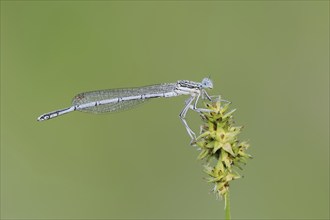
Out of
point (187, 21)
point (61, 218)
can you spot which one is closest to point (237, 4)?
point (187, 21)

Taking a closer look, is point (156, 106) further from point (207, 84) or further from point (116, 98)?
point (207, 84)

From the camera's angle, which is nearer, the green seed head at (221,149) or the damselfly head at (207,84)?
the green seed head at (221,149)

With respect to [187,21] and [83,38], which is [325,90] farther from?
[83,38]

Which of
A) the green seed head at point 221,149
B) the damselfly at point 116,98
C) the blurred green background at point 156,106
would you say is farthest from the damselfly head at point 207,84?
the blurred green background at point 156,106

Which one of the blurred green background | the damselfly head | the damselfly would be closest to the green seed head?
the damselfly head

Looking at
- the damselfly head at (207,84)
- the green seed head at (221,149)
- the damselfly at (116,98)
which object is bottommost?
the green seed head at (221,149)

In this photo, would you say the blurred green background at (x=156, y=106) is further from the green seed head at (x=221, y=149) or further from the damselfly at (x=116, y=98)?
the green seed head at (x=221, y=149)

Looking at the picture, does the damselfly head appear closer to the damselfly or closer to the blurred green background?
the damselfly

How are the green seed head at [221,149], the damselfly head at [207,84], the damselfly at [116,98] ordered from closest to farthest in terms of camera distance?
the green seed head at [221,149], the damselfly head at [207,84], the damselfly at [116,98]
